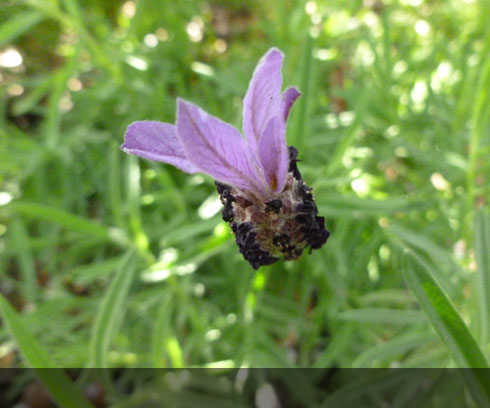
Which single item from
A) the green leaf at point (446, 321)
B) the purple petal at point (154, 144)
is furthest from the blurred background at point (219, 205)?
the purple petal at point (154, 144)

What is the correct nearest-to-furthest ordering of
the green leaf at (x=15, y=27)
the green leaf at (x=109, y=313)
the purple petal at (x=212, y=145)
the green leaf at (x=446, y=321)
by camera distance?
the purple petal at (x=212, y=145), the green leaf at (x=446, y=321), the green leaf at (x=109, y=313), the green leaf at (x=15, y=27)

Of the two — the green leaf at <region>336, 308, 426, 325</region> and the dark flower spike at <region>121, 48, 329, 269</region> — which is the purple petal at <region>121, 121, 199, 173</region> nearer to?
the dark flower spike at <region>121, 48, 329, 269</region>

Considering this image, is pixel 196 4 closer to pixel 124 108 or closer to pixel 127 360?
pixel 124 108

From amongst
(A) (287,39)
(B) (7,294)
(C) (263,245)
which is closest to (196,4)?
(A) (287,39)

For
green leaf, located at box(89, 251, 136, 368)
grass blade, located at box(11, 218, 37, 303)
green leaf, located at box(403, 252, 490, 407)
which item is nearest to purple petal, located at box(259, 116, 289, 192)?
green leaf, located at box(403, 252, 490, 407)

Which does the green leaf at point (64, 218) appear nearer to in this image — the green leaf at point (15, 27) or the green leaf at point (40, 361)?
the green leaf at point (40, 361)

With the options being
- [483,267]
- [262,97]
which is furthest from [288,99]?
[483,267]
